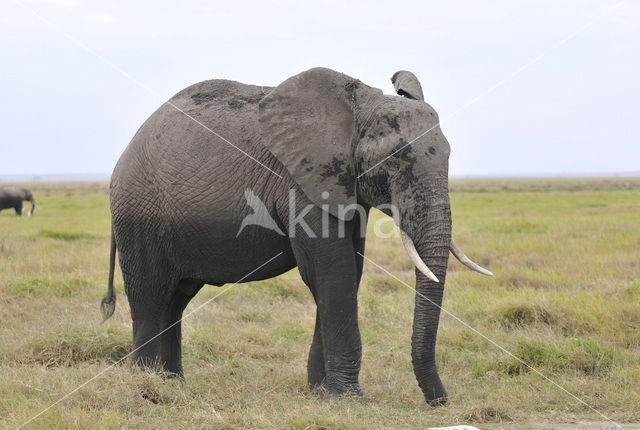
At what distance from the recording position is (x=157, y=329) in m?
6.33

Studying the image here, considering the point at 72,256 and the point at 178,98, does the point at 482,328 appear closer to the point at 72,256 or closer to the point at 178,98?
the point at 178,98

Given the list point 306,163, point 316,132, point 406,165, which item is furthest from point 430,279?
point 316,132

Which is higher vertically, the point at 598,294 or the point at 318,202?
the point at 318,202

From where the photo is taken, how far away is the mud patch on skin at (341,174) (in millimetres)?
5379

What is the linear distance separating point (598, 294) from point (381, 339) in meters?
2.96

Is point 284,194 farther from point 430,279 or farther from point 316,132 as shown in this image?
point 430,279

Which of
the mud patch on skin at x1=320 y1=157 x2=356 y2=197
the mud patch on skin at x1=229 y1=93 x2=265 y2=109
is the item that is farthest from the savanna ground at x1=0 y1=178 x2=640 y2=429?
the mud patch on skin at x1=229 y1=93 x2=265 y2=109

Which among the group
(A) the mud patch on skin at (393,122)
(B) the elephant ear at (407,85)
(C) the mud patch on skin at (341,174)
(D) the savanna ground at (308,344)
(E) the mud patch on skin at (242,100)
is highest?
(B) the elephant ear at (407,85)

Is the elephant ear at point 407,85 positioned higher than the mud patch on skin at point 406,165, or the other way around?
the elephant ear at point 407,85

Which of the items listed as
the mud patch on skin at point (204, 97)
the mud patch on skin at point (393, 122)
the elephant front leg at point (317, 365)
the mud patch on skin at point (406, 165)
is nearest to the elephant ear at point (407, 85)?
the mud patch on skin at point (393, 122)

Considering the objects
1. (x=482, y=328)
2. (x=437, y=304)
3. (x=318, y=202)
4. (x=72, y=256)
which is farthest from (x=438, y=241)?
(x=72, y=256)

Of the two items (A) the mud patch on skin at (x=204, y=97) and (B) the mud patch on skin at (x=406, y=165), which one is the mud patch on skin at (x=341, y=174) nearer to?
(B) the mud patch on skin at (x=406, y=165)

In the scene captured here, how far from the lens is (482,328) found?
7.92 meters

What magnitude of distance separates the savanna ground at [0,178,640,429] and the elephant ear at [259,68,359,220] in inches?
62.1
